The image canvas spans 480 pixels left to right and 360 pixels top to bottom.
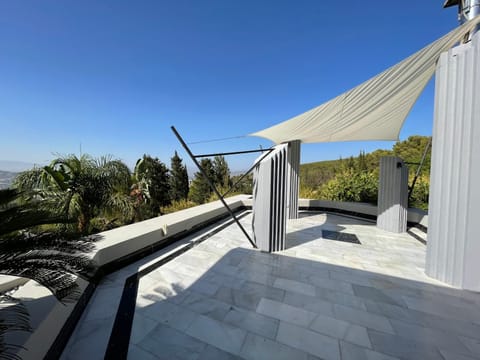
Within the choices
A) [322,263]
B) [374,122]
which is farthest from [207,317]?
[374,122]

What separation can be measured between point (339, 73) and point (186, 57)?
199 inches

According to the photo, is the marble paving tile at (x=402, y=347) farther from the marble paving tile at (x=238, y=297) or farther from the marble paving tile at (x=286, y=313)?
the marble paving tile at (x=238, y=297)

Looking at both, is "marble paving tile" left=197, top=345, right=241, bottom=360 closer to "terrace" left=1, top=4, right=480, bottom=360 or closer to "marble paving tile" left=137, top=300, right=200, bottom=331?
"terrace" left=1, top=4, right=480, bottom=360

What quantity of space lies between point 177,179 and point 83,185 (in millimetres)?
14086

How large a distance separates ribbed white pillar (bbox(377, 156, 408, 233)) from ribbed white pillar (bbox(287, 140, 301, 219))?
2195mm

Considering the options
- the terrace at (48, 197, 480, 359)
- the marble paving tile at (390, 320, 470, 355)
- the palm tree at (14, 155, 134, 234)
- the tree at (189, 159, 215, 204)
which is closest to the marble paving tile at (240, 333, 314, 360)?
the terrace at (48, 197, 480, 359)

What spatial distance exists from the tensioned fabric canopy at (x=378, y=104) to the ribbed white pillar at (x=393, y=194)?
1115mm

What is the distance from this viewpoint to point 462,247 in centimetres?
235

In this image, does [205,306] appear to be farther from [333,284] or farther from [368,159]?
[368,159]

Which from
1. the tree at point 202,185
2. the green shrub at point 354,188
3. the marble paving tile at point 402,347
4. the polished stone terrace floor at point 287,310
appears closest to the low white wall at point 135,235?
the polished stone terrace floor at point 287,310

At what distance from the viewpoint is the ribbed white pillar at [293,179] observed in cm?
584

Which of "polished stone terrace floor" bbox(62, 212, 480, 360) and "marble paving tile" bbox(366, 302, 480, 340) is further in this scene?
"marble paving tile" bbox(366, 302, 480, 340)

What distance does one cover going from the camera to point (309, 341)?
1617mm

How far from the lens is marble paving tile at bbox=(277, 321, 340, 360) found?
59.4 inches
